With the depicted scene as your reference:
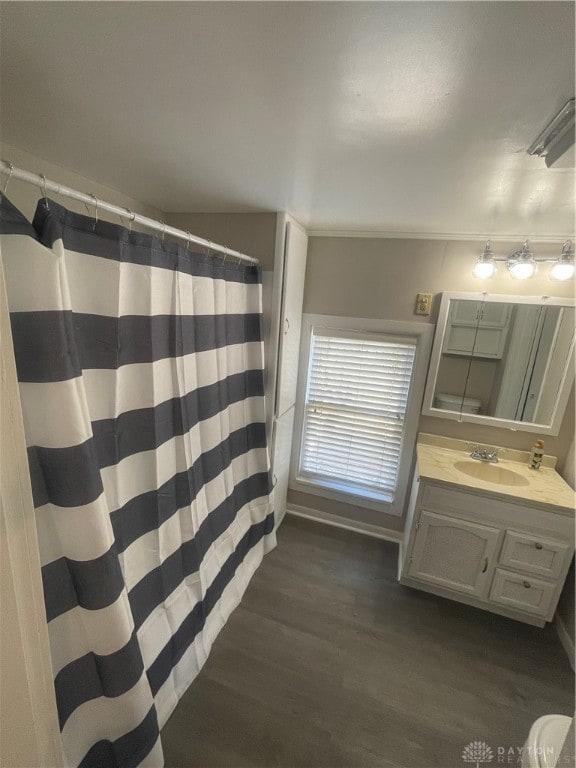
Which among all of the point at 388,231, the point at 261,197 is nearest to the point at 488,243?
the point at 388,231

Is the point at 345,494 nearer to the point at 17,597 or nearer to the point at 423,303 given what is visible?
the point at 423,303

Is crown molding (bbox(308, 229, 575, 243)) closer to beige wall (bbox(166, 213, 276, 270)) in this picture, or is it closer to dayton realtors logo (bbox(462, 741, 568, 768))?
beige wall (bbox(166, 213, 276, 270))

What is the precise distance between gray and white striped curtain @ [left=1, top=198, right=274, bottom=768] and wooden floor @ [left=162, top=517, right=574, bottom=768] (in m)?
0.20

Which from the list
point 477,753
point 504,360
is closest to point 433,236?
point 504,360

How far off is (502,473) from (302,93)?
2.19 metres

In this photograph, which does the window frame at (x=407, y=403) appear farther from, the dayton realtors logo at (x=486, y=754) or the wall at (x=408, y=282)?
the dayton realtors logo at (x=486, y=754)

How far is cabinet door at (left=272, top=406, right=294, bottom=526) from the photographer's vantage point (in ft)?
7.18

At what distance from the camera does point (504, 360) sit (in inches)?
79.4

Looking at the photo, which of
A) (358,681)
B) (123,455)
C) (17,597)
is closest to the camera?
(17,597)

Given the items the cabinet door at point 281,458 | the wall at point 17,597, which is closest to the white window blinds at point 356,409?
the cabinet door at point 281,458

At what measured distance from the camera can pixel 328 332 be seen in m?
2.34

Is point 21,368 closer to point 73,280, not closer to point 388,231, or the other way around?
point 73,280

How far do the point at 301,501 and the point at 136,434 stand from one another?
1.85 meters

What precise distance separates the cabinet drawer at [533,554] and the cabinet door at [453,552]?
7 centimetres
